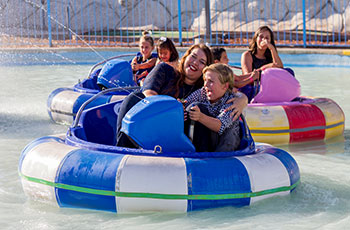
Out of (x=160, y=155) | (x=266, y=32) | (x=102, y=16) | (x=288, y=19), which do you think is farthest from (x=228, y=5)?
(x=160, y=155)

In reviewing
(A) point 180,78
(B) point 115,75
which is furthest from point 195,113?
(B) point 115,75

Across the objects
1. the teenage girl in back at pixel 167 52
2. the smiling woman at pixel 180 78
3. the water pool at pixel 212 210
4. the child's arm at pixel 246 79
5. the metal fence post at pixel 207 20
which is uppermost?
the metal fence post at pixel 207 20

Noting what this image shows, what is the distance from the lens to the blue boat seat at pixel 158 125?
10.5 feet

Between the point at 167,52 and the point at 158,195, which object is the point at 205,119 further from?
the point at 167,52

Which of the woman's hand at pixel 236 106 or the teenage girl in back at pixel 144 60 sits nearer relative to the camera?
the woman's hand at pixel 236 106

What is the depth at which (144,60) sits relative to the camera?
5961 mm

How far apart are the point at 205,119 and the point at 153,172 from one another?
19.2 inches

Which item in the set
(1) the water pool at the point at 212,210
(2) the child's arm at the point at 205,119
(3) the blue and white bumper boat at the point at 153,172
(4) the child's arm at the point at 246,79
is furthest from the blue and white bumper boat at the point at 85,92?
(2) the child's arm at the point at 205,119

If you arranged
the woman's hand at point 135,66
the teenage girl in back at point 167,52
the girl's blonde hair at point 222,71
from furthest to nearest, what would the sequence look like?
the woman's hand at point 135,66, the teenage girl in back at point 167,52, the girl's blonde hair at point 222,71

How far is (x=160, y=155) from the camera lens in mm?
3162

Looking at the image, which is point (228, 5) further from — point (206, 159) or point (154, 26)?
point (206, 159)

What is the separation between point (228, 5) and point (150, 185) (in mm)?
11457

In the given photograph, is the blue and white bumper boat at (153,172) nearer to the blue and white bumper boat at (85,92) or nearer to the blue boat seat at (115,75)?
the blue and white bumper boat at (85,92)

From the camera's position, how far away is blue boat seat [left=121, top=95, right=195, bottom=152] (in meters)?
3.19
